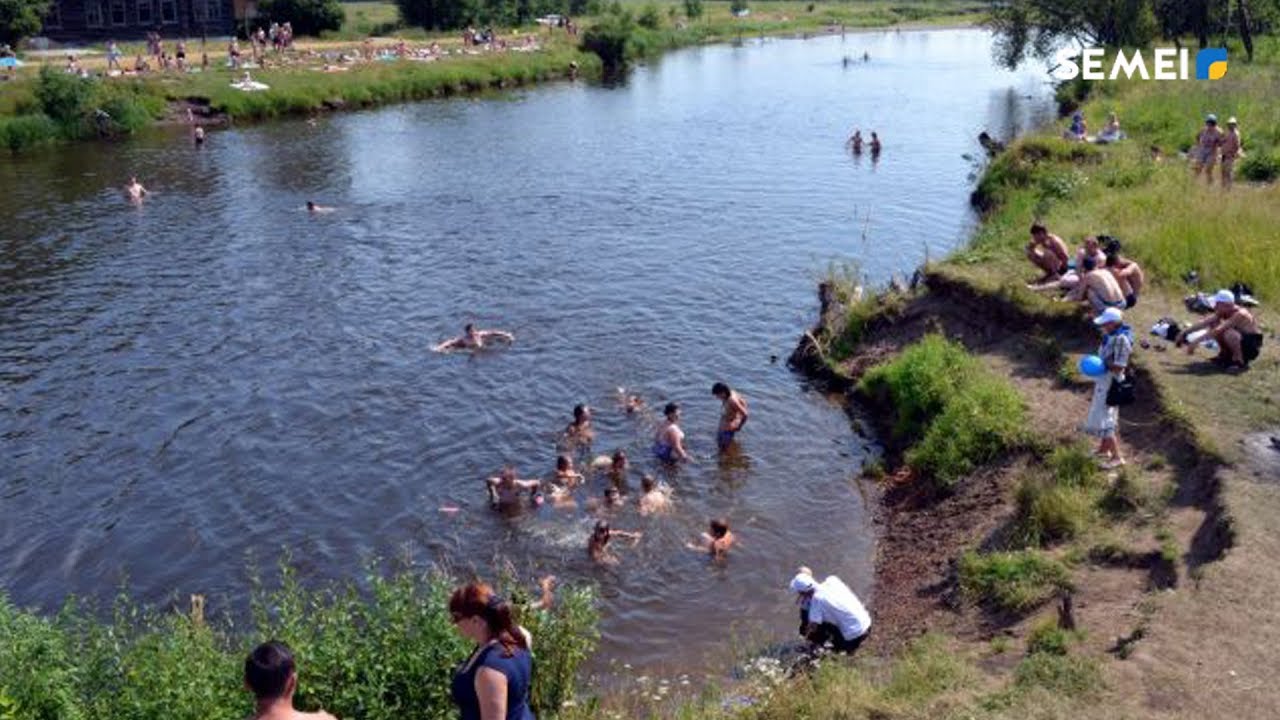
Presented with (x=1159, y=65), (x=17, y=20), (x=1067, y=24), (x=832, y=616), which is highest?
(x=17, y=20)

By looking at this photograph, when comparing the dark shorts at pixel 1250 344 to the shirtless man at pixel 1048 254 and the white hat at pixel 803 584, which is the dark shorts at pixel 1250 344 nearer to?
the shirtless man at pixel 1048 254

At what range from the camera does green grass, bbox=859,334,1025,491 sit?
1847 cm

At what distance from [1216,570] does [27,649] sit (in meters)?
12.5

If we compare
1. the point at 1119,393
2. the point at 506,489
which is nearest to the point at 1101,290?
the point at 1119,393

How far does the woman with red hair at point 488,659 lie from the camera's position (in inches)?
311

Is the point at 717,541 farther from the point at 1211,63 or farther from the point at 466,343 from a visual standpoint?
the point at 1211,63

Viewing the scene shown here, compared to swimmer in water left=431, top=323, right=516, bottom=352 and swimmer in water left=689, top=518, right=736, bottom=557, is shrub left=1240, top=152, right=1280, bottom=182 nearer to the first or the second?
swimmer in water left=431, top=323, right=516, bottom=352

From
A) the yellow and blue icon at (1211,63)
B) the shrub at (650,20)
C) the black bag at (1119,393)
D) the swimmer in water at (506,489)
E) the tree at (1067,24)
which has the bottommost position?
the swimmer in water at (506,489)

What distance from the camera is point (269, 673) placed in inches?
296

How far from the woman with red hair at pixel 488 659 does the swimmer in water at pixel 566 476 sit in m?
12.1

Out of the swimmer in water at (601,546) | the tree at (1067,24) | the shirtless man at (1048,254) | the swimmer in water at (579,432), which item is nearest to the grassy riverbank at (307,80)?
the tree at (1067,24)

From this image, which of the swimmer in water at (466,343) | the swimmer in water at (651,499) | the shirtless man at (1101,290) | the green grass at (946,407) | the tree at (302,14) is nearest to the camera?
the green grass at (946,407)

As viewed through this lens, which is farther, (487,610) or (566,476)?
(566,476)

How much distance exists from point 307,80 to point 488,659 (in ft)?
206
